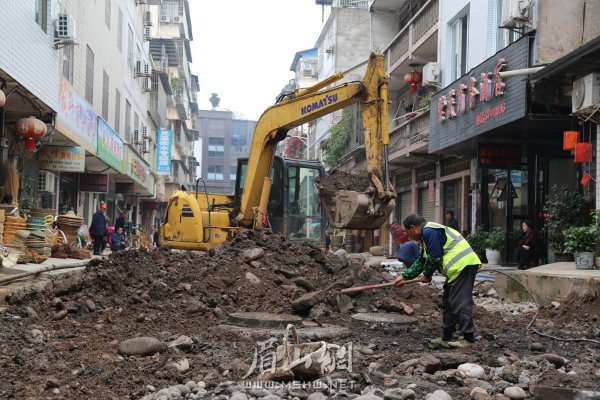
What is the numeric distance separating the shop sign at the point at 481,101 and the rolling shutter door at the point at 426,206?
4.99 metres

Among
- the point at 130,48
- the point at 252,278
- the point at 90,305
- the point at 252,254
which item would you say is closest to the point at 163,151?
the point at 130,48

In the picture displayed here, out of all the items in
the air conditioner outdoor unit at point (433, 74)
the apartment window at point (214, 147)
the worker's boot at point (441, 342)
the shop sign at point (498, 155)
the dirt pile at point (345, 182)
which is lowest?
the worker's boot at point (441, 342)

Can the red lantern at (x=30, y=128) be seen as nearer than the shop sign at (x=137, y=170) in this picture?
Yes

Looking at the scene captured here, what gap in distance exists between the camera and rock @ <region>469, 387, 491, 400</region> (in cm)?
457

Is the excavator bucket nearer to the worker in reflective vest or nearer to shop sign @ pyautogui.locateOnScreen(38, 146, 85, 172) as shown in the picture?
the worker in reflective vest

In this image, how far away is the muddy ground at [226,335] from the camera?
16.6 ft

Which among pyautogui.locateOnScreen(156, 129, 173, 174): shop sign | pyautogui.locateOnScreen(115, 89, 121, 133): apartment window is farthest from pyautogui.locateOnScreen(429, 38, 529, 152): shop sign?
pyautogui.locateOnScreen(156, 129, 173, 174): shop sign

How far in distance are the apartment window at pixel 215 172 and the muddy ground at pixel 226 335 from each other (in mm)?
88778

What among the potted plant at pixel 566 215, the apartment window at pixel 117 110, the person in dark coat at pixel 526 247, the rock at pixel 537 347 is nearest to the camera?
the rock at pixel 537 347

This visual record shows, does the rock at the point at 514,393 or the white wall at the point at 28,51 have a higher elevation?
the white wall at the point at 28,51

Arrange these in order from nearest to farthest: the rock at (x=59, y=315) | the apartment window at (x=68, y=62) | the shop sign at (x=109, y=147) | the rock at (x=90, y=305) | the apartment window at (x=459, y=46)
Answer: the rock at (x=59, y=315) < the rock at (x=90, y=305) < the apartment window at (x=68, y=62) < the apartment window at (x=459, y=46) < the shop sign at (x=109, y=147)

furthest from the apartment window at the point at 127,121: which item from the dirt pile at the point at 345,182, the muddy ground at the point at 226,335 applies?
the dirt pile at the point at 345,182

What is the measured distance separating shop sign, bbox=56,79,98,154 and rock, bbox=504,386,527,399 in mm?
13208

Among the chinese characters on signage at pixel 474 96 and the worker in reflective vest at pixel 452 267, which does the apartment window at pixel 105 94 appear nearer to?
the chinese characters on signage at pixel 474 96
